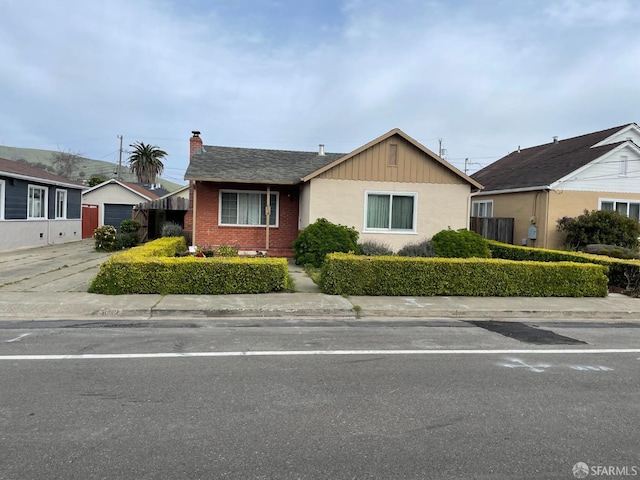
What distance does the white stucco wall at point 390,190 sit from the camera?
1560 centimetres

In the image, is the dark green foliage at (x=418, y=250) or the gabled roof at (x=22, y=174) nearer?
the dark green foliage at (x=418, y=250)

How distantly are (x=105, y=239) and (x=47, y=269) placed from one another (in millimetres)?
6361

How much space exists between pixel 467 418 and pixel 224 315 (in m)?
5.38

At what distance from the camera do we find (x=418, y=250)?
15.4m

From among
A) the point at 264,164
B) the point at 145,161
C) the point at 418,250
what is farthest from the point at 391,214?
the point at 145,161

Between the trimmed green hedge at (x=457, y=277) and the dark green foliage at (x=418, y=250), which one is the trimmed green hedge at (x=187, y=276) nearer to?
the trimmed green hedge at (x=457, y=277)

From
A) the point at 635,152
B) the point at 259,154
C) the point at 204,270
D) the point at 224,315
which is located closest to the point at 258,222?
the point at 259,154

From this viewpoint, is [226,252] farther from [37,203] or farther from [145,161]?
[145,161]

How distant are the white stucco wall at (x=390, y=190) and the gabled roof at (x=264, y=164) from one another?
0.62 metres

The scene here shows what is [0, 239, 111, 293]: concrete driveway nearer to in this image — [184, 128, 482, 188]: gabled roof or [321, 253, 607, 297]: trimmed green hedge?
[184, 128, 482, 188]: gabled roof

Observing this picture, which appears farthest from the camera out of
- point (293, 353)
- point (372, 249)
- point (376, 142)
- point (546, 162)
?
point (546, 162)

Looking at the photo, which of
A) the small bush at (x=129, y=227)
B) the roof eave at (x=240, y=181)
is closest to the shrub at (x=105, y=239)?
the small bush at (x=129, y=227)

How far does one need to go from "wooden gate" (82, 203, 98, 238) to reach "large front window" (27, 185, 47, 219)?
7.77m

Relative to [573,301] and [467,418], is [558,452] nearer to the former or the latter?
[467,418]
